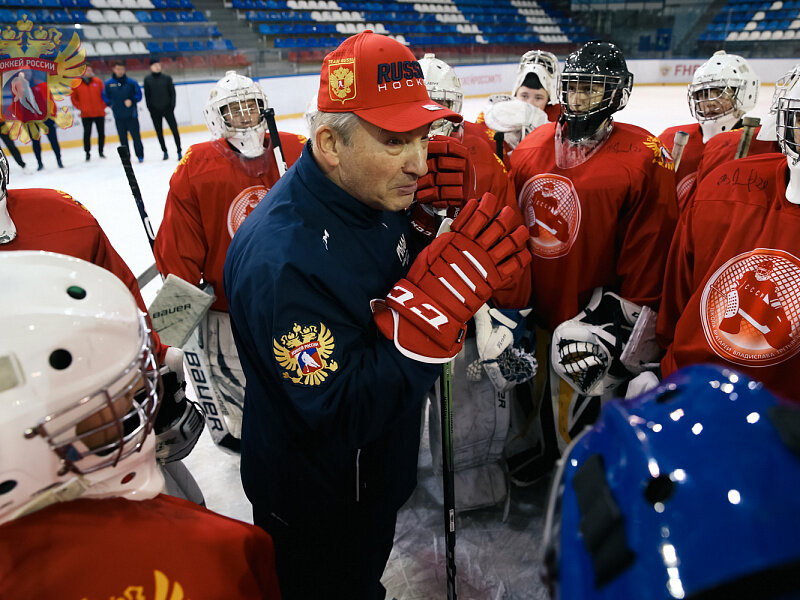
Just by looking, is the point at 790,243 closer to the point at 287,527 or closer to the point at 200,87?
the point at 287,527

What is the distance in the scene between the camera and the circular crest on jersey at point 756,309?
46.6 inches

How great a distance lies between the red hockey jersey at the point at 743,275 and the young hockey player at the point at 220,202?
152 cm

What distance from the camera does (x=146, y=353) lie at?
0.79 meters

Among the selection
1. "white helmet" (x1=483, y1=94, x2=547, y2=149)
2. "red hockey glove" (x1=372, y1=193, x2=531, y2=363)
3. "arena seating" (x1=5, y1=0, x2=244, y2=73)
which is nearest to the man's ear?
"red hockey glove" (x1=372, y1=193, x2=531, y2=363)

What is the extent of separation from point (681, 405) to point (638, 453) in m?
0.06

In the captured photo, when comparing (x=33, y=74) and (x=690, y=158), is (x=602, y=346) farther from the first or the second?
(x=33, y=74)

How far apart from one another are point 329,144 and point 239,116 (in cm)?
134

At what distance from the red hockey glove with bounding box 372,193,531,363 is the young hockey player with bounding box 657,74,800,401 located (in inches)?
20.5

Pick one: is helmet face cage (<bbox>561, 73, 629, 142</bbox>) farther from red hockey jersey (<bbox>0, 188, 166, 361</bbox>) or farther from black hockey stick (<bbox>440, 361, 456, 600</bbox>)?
red hockey jersey (<bbox>0, 188, 166, 361</bbox>)

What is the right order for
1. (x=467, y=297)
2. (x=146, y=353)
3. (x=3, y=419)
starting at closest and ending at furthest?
1. (x=3, y=419)
2. (x=146, y=353)
3. (x=467, y=297)

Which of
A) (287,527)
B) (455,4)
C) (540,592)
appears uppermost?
(455,4)

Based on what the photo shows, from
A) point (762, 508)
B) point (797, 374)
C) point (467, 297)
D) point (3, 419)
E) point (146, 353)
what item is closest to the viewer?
point (762, 508)

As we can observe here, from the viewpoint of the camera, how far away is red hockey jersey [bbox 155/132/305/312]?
2082mm

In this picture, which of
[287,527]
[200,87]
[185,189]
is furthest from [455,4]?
[287,527]
